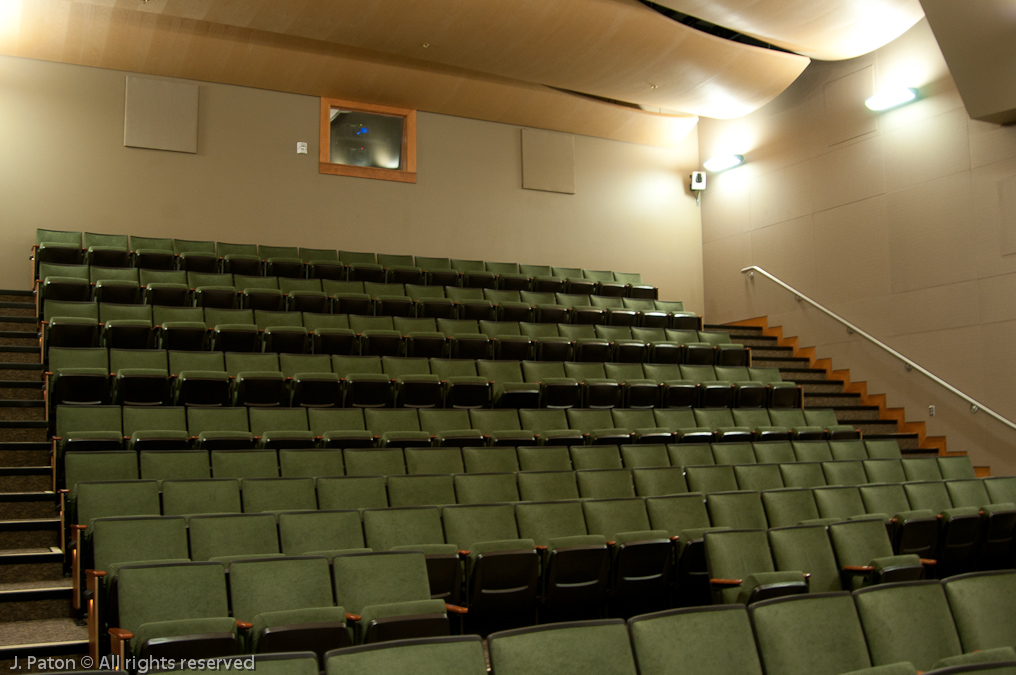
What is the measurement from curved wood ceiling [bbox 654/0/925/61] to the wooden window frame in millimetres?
1830

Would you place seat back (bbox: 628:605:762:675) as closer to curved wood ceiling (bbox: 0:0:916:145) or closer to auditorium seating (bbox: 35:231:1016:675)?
auditorium seating (bbox: 35:231:1016:675)

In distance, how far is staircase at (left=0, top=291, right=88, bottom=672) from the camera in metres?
1.87

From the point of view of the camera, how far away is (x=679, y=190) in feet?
20.1

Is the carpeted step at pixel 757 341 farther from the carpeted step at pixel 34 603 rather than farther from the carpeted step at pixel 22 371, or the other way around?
the carpeted step at pixel 34 603

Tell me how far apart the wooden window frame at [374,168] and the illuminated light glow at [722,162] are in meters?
2.14

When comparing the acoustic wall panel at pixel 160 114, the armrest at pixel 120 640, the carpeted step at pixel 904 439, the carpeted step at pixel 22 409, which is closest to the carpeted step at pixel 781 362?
the carpeted step at pixel 904 439

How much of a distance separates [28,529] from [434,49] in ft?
10.9

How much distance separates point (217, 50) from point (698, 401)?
3290 mm

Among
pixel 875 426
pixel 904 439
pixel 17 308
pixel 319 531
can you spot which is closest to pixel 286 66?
pixel 17 308

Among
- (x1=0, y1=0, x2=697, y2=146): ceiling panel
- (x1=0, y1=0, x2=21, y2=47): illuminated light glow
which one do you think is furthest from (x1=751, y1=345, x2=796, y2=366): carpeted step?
(x1=0, y1=0, x2=21, y2=47): illuminated light glow

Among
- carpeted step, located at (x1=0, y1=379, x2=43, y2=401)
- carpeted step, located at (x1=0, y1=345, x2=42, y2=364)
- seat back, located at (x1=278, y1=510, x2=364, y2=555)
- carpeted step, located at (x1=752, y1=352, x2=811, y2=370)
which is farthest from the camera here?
carpeted step, located at (x1=752, y1=352, x2=811, y2=370)

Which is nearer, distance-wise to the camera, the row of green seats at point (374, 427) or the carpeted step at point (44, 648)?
the carpeted step at point (44, 648)

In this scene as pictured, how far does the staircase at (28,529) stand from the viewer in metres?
1.87

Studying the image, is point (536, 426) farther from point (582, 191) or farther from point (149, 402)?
point (582, 191)
